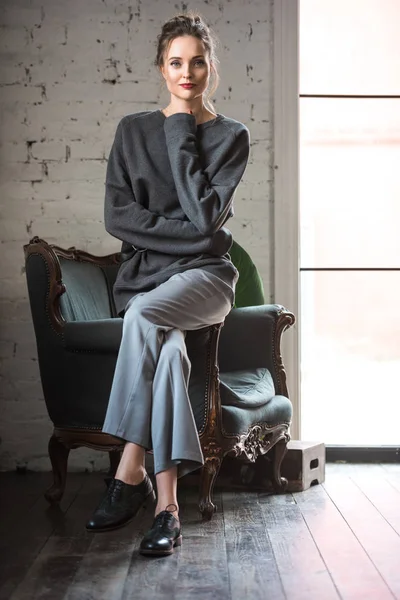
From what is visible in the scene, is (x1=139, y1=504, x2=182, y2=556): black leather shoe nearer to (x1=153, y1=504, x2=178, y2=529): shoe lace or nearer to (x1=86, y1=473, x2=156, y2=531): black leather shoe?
(x1=153, y1=504, x2=178, y2=529): shoe lace

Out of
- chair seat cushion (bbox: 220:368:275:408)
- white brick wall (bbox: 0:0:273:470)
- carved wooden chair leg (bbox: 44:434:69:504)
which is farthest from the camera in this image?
white brick wall (bbox: 0:0:273:470)

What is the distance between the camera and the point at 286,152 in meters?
4.09

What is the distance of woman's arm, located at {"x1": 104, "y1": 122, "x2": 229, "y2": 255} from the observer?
111 inches

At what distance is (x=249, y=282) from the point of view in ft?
12.2

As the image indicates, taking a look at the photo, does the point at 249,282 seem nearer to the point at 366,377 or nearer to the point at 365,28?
the point at 366,377

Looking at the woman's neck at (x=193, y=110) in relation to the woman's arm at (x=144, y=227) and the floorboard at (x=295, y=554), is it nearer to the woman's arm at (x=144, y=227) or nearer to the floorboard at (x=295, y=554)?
the woman's arm at (x=144, y=227)

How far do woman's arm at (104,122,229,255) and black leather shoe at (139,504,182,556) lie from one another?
883 millimetres

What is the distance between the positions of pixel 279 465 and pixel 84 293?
41.6 inches

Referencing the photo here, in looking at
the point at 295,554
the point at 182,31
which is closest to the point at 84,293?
the point at 182,31

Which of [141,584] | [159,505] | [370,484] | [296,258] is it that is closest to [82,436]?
[159,505]

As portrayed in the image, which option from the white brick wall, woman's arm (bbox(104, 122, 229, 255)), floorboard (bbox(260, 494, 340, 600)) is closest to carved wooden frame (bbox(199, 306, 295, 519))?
floorboard (bbox(260, 494, 340, 600))

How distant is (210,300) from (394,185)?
1.84 meters

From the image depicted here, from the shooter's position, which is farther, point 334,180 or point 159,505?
Answer: point 334,180

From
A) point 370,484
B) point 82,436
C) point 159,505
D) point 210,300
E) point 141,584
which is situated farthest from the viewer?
point 370,484
